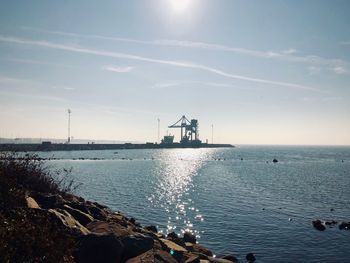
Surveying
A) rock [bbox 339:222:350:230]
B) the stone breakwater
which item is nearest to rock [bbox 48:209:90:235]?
the stone breakwater

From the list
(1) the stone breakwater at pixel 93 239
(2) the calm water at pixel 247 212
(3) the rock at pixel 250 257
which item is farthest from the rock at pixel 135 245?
(2) the calm water at pixel 247 212

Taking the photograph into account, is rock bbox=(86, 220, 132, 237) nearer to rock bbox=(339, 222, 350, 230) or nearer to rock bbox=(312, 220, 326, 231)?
rock bbox=(312, 220, 326, 231)

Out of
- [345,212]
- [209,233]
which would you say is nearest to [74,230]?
[209,233]

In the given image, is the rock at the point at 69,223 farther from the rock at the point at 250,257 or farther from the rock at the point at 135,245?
the rock at the point at 250,257

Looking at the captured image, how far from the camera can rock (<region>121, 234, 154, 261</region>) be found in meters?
12.0

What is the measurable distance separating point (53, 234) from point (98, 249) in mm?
2603

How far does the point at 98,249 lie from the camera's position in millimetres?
10766

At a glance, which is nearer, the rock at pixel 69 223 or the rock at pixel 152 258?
the rock at pixel 152 258

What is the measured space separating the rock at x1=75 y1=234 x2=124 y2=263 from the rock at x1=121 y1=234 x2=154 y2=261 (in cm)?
67

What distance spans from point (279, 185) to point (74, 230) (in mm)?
49277

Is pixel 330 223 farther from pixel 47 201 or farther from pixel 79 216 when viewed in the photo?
pixel 47 201

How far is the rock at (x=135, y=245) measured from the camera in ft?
39.5

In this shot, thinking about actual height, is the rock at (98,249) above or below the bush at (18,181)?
below

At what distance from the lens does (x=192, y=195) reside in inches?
1791
